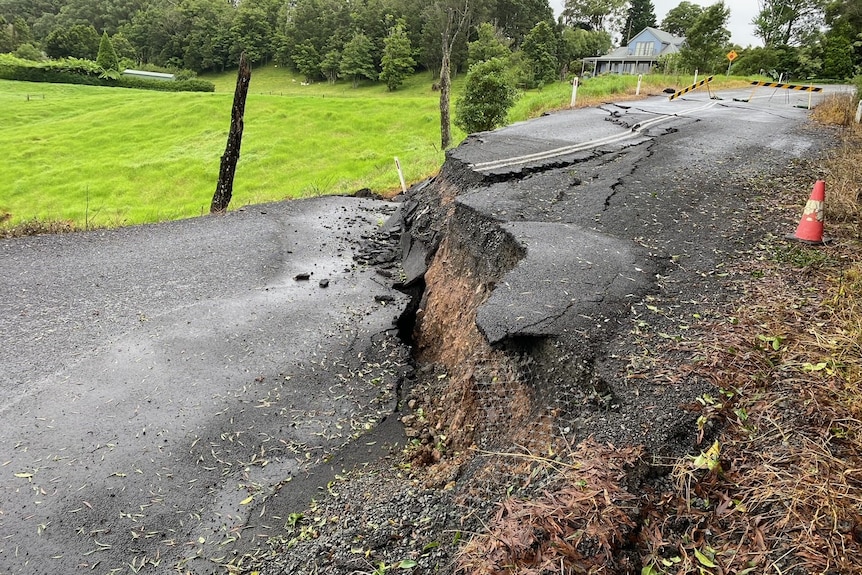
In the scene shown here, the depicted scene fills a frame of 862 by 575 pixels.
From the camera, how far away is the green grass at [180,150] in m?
17.0

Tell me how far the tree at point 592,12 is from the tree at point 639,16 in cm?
143

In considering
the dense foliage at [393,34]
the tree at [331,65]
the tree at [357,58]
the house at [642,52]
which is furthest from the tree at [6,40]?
the house at [642,52]

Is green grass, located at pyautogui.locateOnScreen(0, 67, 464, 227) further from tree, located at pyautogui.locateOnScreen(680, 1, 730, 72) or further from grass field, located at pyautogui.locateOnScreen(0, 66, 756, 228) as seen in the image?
tree, located at pyautogui.locateOnScreen(680, 1, 730, 72)

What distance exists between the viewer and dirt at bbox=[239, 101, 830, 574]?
104 inches

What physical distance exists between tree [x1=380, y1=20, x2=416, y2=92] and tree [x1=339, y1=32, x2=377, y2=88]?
2670 mm

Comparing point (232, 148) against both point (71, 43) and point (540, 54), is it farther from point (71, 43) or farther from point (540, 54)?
point (71, 43)

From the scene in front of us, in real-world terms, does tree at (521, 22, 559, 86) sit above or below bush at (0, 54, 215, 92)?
above

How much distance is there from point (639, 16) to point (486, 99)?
59.1 m

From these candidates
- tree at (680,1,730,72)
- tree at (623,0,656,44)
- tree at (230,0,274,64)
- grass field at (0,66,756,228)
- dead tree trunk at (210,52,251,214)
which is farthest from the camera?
tree at (623,0,656,44)

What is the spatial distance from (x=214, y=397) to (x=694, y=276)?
4.45 metres

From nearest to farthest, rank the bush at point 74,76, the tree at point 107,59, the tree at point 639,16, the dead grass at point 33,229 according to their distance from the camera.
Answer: the dead grass at point 33,229 < the bush at point 74,76 < the tree at point 107,59 < the tree at point 639,16

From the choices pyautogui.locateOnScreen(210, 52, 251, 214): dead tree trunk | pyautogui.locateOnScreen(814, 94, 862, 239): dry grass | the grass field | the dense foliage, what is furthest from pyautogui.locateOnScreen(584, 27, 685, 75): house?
pyautogui.locateOnScreen(210, 52, 251, 214): dead tree trunk

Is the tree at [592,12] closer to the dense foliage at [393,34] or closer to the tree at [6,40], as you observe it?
the dense foliage at [393,34]

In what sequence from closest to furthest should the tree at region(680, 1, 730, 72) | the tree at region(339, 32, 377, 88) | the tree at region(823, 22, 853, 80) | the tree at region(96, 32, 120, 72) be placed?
the tree at region(680, 1, 730, 72) < the tree at region(823, 22, 853, 80) < the tree at region(339, 32, 377, 88) < the tree at region(96, 32, 120, 72)
